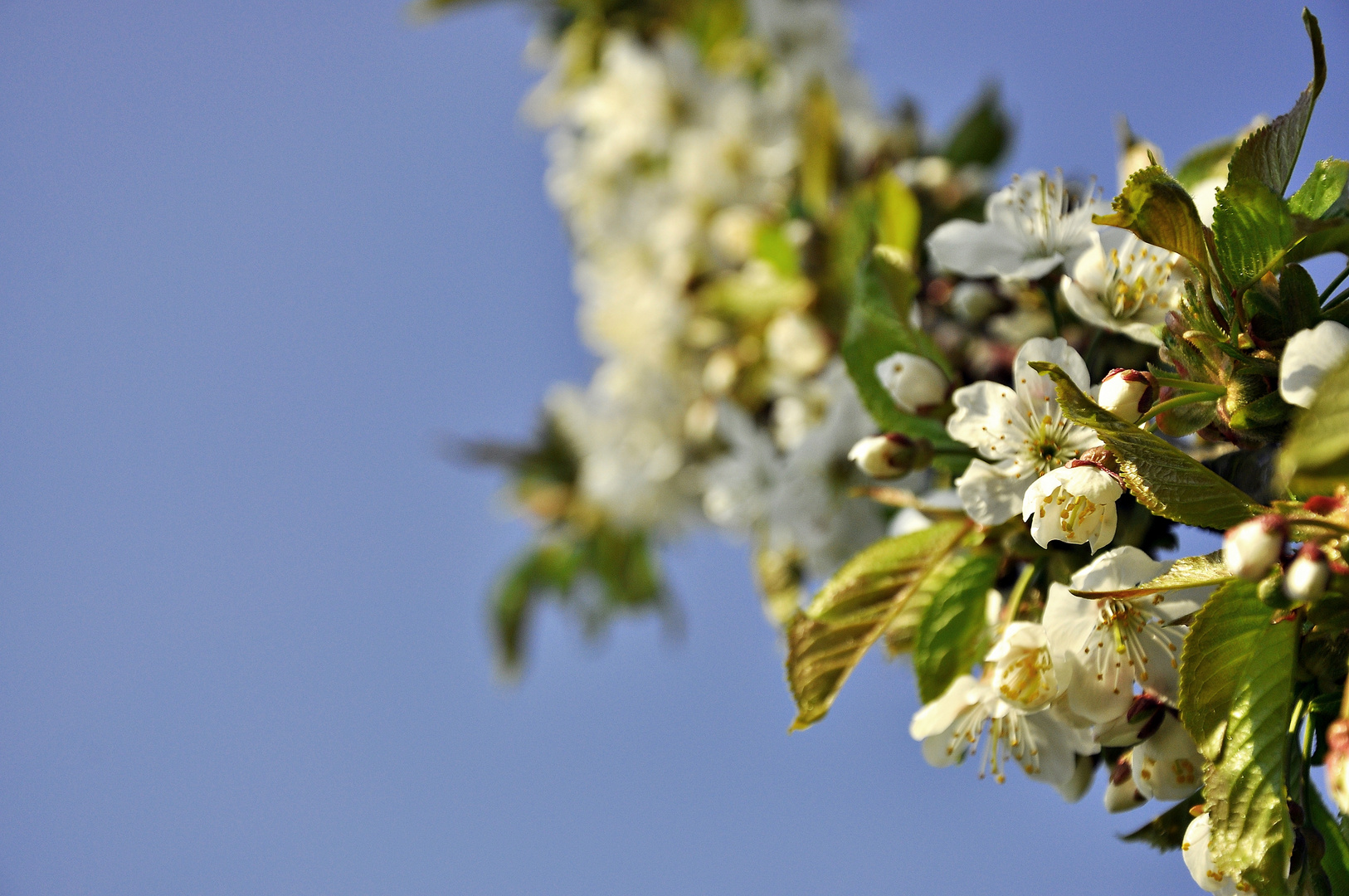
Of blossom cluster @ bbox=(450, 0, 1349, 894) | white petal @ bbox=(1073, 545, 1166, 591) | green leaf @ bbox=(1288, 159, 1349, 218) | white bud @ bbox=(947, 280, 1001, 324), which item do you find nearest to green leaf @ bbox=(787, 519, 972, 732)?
blossom cluster @ bbox=(450, 0, 1349, 894)

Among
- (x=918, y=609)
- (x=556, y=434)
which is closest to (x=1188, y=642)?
(x=918, y=609)

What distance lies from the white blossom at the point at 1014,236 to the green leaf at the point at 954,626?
0.32 m

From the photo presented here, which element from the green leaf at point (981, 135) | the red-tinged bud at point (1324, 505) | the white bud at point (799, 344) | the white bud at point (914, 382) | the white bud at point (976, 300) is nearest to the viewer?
the red-tinged bud at point (1324, 505)

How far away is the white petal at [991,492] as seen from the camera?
34.9 inches

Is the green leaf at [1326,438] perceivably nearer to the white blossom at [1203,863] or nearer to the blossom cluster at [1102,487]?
the blossom cluster at [1102,487]

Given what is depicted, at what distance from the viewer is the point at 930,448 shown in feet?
3.36

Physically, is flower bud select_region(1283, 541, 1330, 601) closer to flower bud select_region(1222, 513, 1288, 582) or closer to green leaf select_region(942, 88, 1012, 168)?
flower bud select_region(1222, 513, 1288, 582)

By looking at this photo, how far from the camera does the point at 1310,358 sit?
Answer: 68 centimetres

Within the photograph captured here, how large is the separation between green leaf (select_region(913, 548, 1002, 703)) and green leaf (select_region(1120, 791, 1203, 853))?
0.75ft

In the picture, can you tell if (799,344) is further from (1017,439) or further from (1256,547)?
(1256,547)

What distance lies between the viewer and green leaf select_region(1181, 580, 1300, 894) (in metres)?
0.70

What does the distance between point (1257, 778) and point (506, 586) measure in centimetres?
235

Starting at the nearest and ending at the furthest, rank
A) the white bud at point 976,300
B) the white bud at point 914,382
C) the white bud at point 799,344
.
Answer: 1. the white bud at point 914,382
2. the white bud at point 976,300
3. the white bud at point 799,344

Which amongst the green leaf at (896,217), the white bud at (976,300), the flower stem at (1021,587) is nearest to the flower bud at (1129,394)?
the flower stem at (1021,587)
